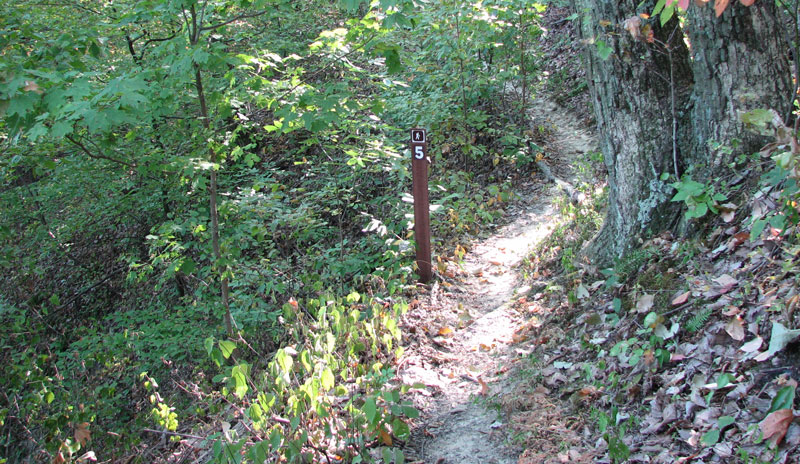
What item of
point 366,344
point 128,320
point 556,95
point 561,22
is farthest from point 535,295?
point 561,22

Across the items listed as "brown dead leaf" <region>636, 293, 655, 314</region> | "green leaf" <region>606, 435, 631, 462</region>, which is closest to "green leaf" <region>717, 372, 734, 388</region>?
"green leaf" <region>606, 435, 631, 462</region>

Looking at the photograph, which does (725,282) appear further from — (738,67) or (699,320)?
(738,67)

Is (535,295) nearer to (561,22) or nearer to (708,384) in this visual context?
(708,384)

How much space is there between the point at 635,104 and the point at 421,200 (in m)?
2.44

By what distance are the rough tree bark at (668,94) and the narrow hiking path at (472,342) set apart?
127cm

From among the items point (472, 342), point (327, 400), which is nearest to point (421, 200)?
point (472, 342)

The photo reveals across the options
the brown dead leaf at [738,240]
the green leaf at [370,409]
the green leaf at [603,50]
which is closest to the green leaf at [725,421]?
the brown dead leaf at [738,240]

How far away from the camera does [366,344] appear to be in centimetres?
455

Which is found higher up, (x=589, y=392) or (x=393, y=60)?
(x=393, y=60)

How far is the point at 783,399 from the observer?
2.36m

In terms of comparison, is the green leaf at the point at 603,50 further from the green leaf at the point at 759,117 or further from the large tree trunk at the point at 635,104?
the green leaf at the point at 759,117

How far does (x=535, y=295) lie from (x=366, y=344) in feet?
5.99

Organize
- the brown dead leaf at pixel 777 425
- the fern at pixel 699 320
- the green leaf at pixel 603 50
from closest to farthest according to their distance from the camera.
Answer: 1. the brown dead leaf at pixel 777 425
2. the fern at pixel 699 320
3. the green leaf at pixel 603 50

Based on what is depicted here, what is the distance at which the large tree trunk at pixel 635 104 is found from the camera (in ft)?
13.6
